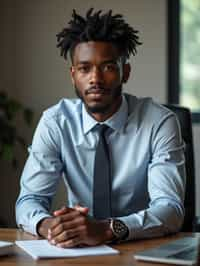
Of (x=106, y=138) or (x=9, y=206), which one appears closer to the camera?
(x=106, y=138)

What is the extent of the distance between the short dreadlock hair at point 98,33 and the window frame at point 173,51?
172 cm

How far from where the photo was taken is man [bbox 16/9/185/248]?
2.09 metres

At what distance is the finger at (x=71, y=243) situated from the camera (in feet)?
5.52

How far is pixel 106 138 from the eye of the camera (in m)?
2.19

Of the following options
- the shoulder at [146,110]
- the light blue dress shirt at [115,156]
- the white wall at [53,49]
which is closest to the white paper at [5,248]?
the light blue dress shirt at [115,156]

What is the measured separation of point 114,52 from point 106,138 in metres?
0.30

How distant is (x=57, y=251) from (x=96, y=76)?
0.69 metres

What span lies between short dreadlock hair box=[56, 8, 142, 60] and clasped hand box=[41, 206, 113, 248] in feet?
2.12

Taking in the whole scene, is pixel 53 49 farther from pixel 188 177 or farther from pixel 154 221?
pixel 154 221

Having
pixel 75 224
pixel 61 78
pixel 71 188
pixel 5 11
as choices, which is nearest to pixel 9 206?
pixel 61 78

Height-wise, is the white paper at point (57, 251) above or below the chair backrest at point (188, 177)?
below

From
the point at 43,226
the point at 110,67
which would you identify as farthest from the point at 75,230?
the point at 110,67

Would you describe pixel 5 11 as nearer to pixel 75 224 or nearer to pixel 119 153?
pixel 119 153

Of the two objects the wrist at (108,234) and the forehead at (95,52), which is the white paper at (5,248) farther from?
the forehead at (95,52)
